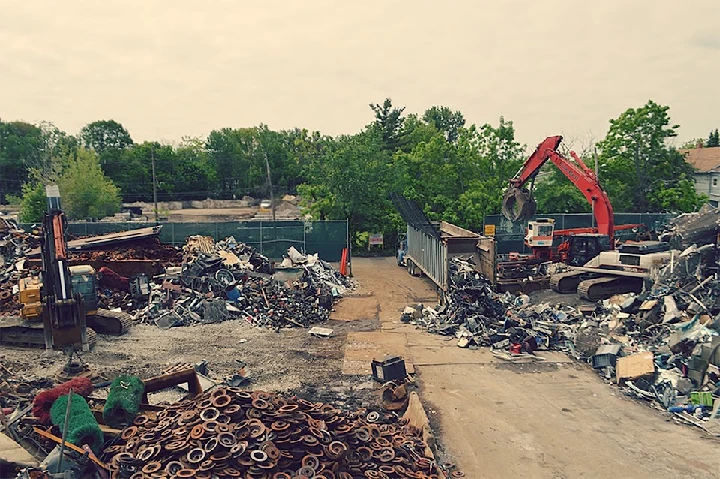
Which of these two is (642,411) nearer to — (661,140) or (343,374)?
(343,374)

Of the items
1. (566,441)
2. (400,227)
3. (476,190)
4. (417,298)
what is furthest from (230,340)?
(476,190)

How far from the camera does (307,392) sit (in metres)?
11.2

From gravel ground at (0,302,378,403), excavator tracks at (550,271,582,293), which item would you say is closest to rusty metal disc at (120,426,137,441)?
gravel ground at (0,302,378,403)

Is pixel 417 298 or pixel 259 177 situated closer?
pixel 417 298

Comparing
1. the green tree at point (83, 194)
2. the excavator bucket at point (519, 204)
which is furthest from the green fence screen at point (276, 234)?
the green tree at point (83, 194)

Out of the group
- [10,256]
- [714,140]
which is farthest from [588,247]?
[714,140]

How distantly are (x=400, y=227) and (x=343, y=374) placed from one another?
18.1 m

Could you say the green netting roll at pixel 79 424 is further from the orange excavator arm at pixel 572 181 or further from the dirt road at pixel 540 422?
the orange excavator arm at pixel 572 181

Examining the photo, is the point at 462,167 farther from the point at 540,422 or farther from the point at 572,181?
the point at 540,422

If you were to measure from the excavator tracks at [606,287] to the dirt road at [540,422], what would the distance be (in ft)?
17.1

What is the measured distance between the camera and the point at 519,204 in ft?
72.0

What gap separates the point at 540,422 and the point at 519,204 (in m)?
13.2

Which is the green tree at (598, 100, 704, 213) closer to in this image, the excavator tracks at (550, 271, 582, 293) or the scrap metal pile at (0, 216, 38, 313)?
the excavator tracks at (550, 271, 582, 293)

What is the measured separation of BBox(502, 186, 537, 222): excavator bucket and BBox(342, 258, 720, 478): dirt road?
904 cm
